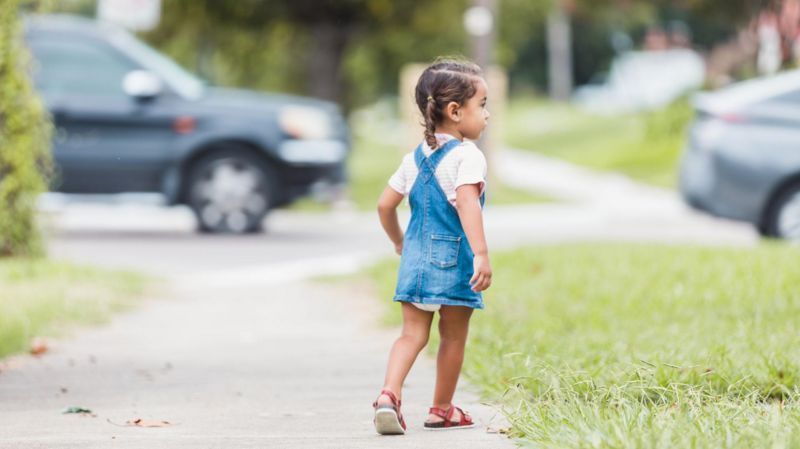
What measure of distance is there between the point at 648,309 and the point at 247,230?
24.1 ft

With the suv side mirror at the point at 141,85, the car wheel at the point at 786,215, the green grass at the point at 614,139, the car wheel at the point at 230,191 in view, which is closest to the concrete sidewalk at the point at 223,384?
the car wheel at the point at 786,215

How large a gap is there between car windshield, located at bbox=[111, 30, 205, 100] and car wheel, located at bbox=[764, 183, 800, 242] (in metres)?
5.51

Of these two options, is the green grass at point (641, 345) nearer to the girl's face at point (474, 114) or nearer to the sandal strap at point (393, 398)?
the sandal strap at point (393, 398)

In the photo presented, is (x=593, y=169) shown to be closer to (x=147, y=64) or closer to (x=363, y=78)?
(x=363, y=78)

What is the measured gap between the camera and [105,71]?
15.0 metres

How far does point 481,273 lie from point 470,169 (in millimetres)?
352

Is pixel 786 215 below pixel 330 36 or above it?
below

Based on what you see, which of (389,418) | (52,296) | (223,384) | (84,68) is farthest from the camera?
(84,68)

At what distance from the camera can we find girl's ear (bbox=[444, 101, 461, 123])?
5.23 meters

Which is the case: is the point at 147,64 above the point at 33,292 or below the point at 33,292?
above

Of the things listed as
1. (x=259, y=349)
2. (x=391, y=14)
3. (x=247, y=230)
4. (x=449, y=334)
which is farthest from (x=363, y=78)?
(x=449, y=334)

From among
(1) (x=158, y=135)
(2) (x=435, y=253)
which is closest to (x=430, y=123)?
(2) (x=435, y=253)

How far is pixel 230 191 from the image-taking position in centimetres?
1510

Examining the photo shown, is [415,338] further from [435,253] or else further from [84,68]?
[84,68]
